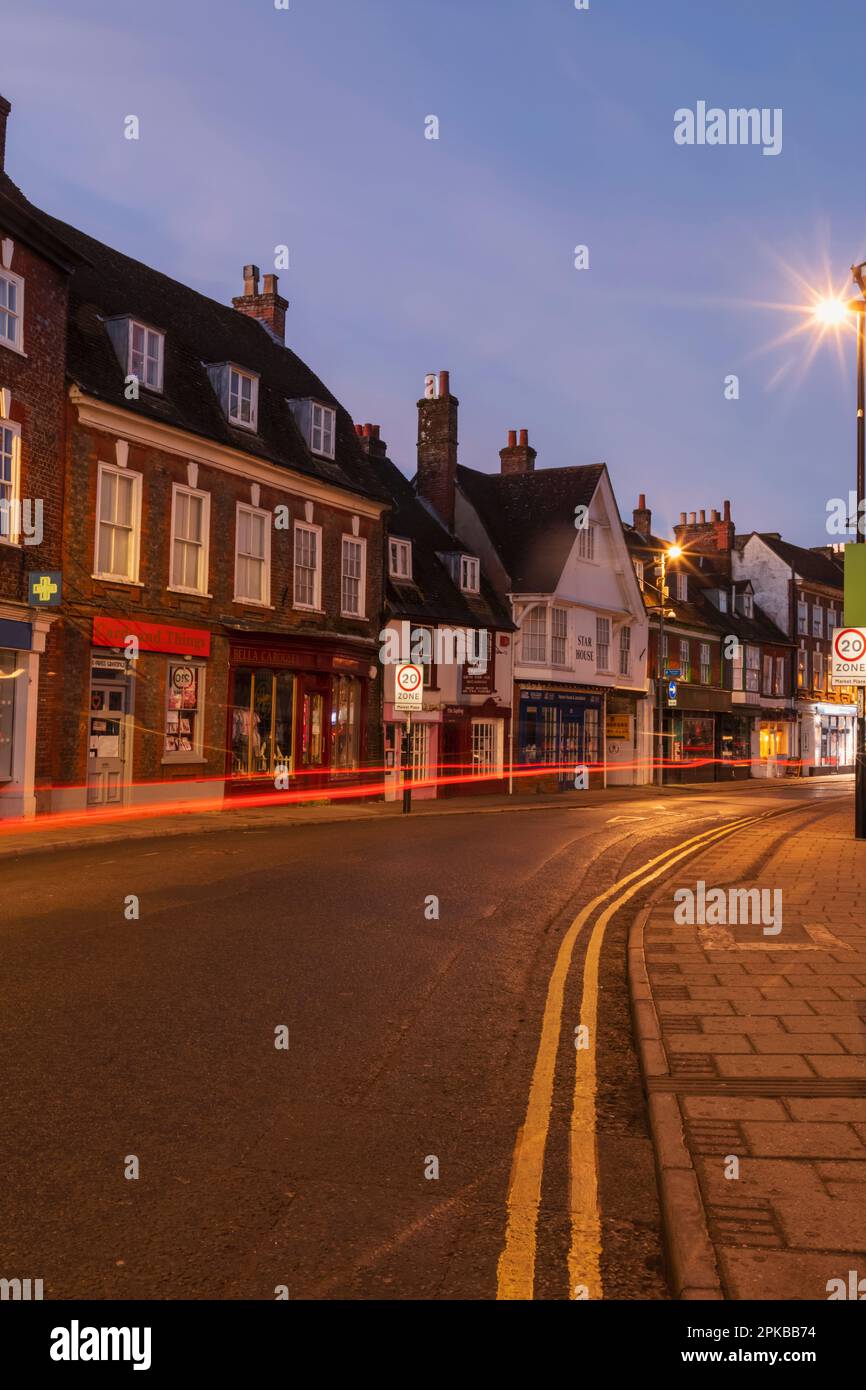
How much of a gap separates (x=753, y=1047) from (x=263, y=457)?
21923 millimetres

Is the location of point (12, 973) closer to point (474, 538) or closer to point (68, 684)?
point (68, 684)

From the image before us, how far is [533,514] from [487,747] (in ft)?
30.7

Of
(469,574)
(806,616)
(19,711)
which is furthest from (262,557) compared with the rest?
(806,616)

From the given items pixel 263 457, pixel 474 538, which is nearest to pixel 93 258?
pixel 263 457

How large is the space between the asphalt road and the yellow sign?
107 feet

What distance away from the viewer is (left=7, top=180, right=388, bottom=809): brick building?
21812 mm

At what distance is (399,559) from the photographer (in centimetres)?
3409

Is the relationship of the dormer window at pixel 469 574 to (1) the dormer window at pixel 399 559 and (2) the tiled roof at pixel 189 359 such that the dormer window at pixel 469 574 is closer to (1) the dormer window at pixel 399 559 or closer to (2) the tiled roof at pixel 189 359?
(1) the dormer window at pixel 399 559

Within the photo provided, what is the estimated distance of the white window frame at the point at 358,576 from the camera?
2989cm

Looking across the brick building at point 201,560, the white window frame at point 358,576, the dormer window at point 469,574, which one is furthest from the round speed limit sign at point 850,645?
the dormer window at point 469,574

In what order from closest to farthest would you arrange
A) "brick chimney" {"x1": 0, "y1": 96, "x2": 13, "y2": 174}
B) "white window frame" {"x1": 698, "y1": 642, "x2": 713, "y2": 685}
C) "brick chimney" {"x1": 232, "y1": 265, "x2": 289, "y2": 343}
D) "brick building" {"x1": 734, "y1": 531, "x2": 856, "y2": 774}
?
"brick chimney" {"x1": 0, "y1": 96, "x2": 13, "y2": 174}, "brick chimney" {"x1": 232, "y1": 265, "x2": 289, "y2": 343}, "white window frame" {"x1": 698, "y1": 642, "x2": 713, "y2": 685}, "brick building" {"x1": 734, "y1": 531, "x2": 856, "y2": 774}

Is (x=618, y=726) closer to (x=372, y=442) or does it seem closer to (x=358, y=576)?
(x=372, y=442)

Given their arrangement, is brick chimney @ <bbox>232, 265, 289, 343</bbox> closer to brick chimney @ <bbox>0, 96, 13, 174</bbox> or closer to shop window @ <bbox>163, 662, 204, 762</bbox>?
brick chimney @ <bbox>0, 96, 13, 174</bbox>

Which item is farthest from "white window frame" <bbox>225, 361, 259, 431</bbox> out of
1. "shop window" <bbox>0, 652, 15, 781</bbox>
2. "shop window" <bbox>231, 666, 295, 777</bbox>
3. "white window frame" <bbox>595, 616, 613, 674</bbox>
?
"white window frame" <bbox>595, 616, 613, 674</bbox>
